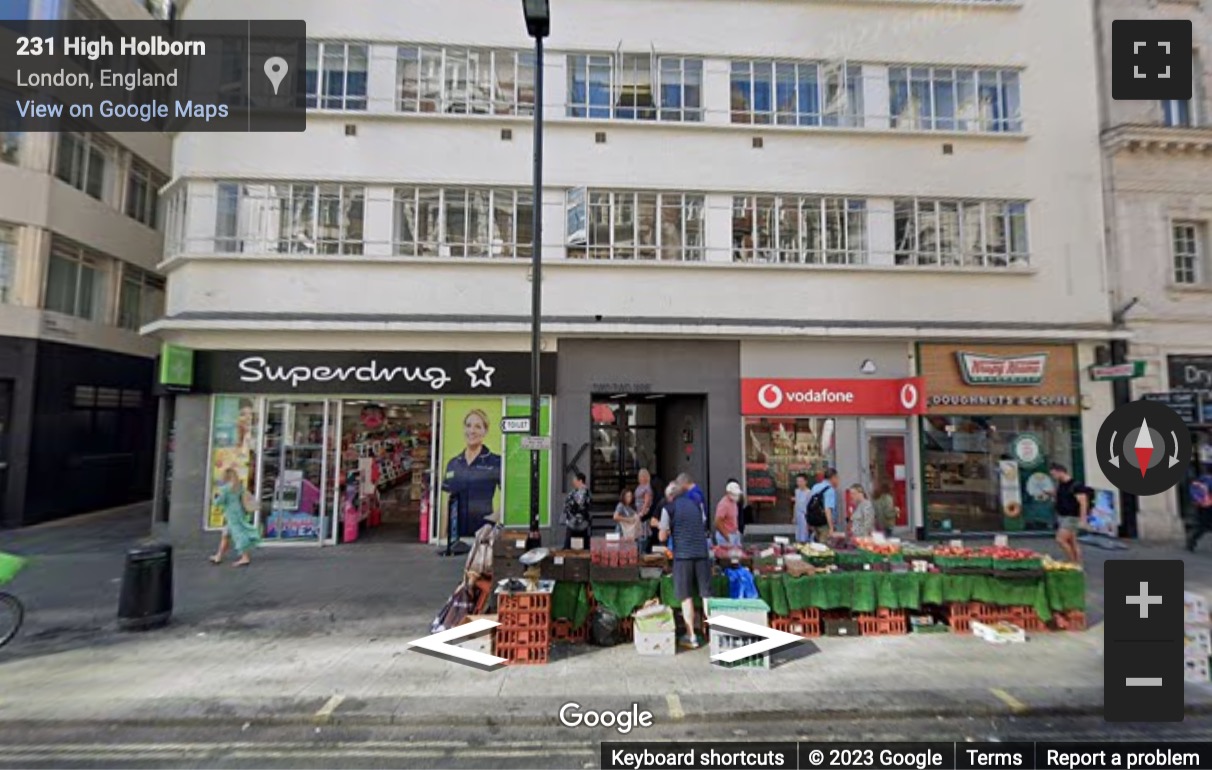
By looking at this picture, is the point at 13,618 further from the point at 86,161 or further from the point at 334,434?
the point at 86,161

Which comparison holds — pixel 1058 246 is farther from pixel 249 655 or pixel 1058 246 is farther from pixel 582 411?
pixel 249 655

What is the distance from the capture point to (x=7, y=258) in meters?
13.3

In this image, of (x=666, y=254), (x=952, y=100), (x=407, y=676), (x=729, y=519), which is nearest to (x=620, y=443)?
(x=666, y=254)

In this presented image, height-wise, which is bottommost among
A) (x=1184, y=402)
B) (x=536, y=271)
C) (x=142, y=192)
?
(x=1184, y=402)

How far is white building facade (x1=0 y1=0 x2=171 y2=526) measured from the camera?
13195mm

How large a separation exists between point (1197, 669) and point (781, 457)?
705cm

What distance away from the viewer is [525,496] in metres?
11.4

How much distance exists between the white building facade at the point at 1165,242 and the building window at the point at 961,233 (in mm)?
2062

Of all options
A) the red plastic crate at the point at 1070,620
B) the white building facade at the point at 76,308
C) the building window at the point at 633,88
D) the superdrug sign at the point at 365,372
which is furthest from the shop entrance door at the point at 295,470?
the red plastic crate at the point at 1070,620

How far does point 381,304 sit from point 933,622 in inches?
423

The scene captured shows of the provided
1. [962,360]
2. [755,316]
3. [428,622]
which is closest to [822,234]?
[755,316]

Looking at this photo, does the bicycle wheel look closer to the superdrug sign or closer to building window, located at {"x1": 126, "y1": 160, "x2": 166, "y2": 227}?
the superdrug sign

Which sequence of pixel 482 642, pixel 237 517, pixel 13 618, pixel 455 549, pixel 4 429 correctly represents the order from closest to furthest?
pixel 482 642
pixel 13 618
pixel 237 517
pixel 455 549
pixel 4 429

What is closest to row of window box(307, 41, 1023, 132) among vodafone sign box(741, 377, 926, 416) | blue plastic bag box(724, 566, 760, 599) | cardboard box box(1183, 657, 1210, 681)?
vodafone sign box(741, 377, 926, 416)
